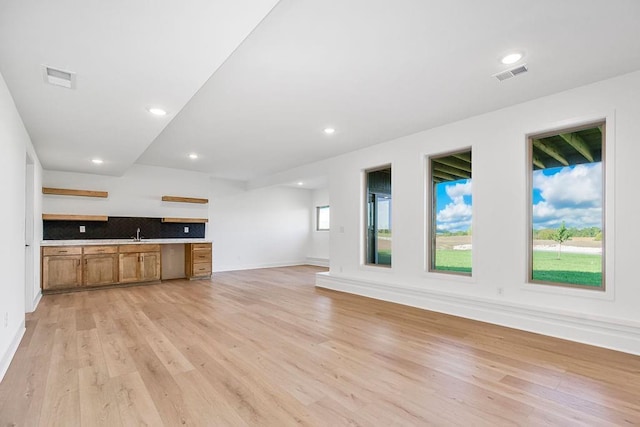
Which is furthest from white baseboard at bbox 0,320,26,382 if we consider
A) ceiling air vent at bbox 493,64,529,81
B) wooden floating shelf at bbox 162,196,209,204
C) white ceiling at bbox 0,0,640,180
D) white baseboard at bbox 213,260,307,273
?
white baseboard at bbox 213,260,307,273

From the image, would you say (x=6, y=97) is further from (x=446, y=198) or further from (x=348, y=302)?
(x=446, y=198)

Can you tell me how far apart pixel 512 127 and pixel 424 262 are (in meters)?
2.11

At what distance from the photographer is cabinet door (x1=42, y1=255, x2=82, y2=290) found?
225 inches

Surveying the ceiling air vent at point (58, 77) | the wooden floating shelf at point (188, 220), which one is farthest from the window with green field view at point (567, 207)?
the wooden floating shelf at point (188, 220)

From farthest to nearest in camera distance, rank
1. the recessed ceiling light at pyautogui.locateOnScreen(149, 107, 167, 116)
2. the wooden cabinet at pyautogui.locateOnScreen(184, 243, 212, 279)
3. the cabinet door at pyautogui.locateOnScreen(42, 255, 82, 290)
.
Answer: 1. the wooden cabinet at pyautogui.locateOnScreen(184, 243, 212, 279)
2. the cabinet door at pyautogui.locateOnScreen(42, 255, 82, 290)
3. the recessed ceiling light at pyautogui.locateOnScreen(149, 107, 167, 116)

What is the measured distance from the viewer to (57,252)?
5824 mm

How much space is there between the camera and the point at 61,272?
5844 millimetres

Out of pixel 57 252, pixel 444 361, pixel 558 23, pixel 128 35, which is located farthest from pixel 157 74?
pixel 57 252

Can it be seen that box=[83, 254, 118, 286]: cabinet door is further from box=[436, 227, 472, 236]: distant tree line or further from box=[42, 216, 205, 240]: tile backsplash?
box=[436, 227, 472, 236]: distant tree line

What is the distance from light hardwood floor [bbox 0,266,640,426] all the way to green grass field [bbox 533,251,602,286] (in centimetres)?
71

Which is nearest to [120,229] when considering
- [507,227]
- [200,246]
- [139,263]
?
[139,263]

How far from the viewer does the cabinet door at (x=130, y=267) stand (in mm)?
6465

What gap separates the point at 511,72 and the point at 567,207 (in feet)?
5.72

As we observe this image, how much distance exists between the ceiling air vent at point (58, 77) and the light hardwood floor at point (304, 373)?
231 cm
